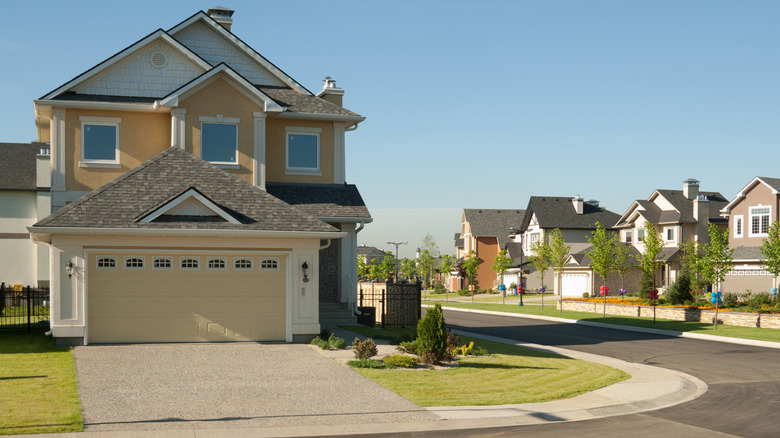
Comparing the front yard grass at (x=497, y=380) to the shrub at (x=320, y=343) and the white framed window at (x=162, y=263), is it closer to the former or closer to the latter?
the shrub at (x=320, y=343)

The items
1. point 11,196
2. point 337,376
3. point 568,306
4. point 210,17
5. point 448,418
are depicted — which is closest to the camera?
point 448,418

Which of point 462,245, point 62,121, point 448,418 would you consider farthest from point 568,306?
point 462,245

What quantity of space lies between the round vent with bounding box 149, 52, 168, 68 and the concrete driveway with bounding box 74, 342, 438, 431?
12.2 meters

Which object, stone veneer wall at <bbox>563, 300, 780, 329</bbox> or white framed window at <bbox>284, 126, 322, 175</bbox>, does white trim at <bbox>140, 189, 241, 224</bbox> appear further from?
stone veneer wall at <bbox>563, 300, 780, 329</bbox>

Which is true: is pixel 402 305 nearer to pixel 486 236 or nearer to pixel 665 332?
pixel 665 332

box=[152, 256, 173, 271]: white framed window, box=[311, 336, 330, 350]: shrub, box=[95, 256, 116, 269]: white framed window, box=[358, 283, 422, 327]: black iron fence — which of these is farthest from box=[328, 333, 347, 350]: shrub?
box=[358, 283, 422, 327]: black iron fence

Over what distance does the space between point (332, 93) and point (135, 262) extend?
12886 millimetres

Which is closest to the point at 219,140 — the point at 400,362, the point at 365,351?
the point at 365,351

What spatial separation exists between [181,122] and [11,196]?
21.9 metres

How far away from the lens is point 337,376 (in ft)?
52.2

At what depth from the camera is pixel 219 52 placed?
29.8 m

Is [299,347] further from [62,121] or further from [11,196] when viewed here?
[11,196]

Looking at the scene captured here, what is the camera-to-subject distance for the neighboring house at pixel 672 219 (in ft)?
212

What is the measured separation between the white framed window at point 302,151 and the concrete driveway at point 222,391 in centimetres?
1069
